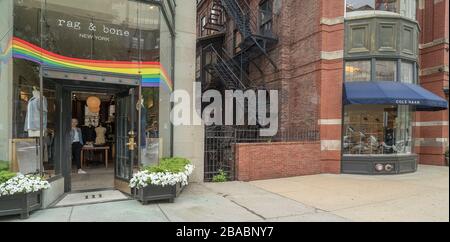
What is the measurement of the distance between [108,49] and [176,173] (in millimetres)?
3603

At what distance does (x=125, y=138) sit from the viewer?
819cm

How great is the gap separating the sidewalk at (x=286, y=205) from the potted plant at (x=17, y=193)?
0.65 ft

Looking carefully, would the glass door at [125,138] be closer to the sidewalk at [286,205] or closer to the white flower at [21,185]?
the sidewalk at [286,205]

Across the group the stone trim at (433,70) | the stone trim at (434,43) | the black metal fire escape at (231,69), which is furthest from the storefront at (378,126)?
the black metal fire escape at (231,69)

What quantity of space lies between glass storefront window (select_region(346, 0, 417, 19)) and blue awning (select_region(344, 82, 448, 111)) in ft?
9.84

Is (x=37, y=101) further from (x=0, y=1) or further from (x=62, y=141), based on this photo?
(x=0, y=1)

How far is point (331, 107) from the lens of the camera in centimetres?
1216

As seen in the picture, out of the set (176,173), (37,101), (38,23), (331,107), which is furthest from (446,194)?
(38,23)

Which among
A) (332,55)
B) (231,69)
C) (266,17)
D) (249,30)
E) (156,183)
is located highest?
(266,17)

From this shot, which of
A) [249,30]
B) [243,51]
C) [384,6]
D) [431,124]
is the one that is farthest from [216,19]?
[431,124]

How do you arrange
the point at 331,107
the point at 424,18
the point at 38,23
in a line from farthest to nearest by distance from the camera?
1. the point at 424,18
2. the point at 331,107
3. the point at 38,23

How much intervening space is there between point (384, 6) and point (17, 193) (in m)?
13.5

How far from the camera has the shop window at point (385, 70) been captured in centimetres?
1241

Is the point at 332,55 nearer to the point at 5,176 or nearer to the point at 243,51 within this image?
Answer: the point at 243,51
